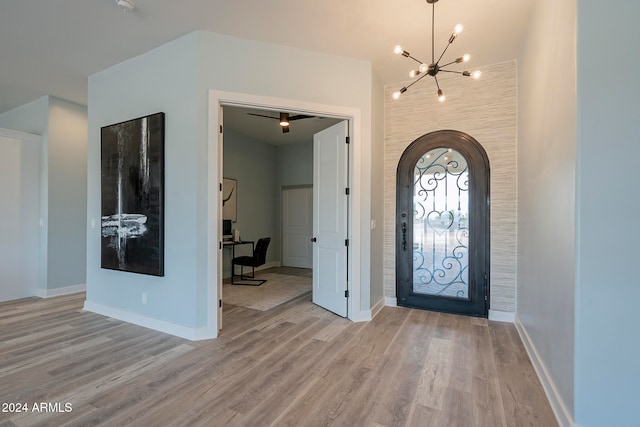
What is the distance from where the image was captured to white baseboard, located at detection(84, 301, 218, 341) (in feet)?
9.60

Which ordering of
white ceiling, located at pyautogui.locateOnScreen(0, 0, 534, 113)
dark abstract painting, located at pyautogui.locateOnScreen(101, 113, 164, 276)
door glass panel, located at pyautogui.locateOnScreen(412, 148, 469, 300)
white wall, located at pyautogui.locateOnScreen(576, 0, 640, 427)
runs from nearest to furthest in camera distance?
white wall, located at pyautogui.locateOnScreen(576, 0, 640, 427)
white ceiling, located at pyautogui.locateOnScreen(0, 0, 534, 113)
dark abstract painting, located at pyautogui.locateOnScreen(101, 113, 164, 276)
door glass panel, located at pyautogui.locateOnScreen(412, 148, 469, 300)

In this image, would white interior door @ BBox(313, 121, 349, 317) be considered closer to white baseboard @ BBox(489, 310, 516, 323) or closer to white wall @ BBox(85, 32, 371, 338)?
white wall @ BBox(85, 32, 371, 338)

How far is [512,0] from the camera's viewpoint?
2.48 meters

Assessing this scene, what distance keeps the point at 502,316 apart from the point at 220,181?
11.9 ft

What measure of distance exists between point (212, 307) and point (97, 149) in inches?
104

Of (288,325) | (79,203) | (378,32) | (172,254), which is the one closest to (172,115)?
(172,254)

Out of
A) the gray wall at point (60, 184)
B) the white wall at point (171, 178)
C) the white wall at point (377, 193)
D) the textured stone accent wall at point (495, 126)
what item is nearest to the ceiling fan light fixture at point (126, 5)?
the white wall at point (171, 178)

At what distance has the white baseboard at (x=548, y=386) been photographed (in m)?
1.67

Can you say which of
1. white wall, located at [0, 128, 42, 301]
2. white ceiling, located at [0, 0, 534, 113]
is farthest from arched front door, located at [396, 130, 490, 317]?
white wall, located at [0, 128, 42, 301]

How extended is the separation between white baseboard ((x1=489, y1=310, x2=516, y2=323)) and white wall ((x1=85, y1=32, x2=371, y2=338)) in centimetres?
154

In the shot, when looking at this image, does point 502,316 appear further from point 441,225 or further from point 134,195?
point 134,195

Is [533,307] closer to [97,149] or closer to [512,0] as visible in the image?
[512,0]

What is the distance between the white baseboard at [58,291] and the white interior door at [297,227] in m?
4.18

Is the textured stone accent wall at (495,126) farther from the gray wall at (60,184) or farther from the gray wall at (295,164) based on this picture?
the gray wall at (60,184)
